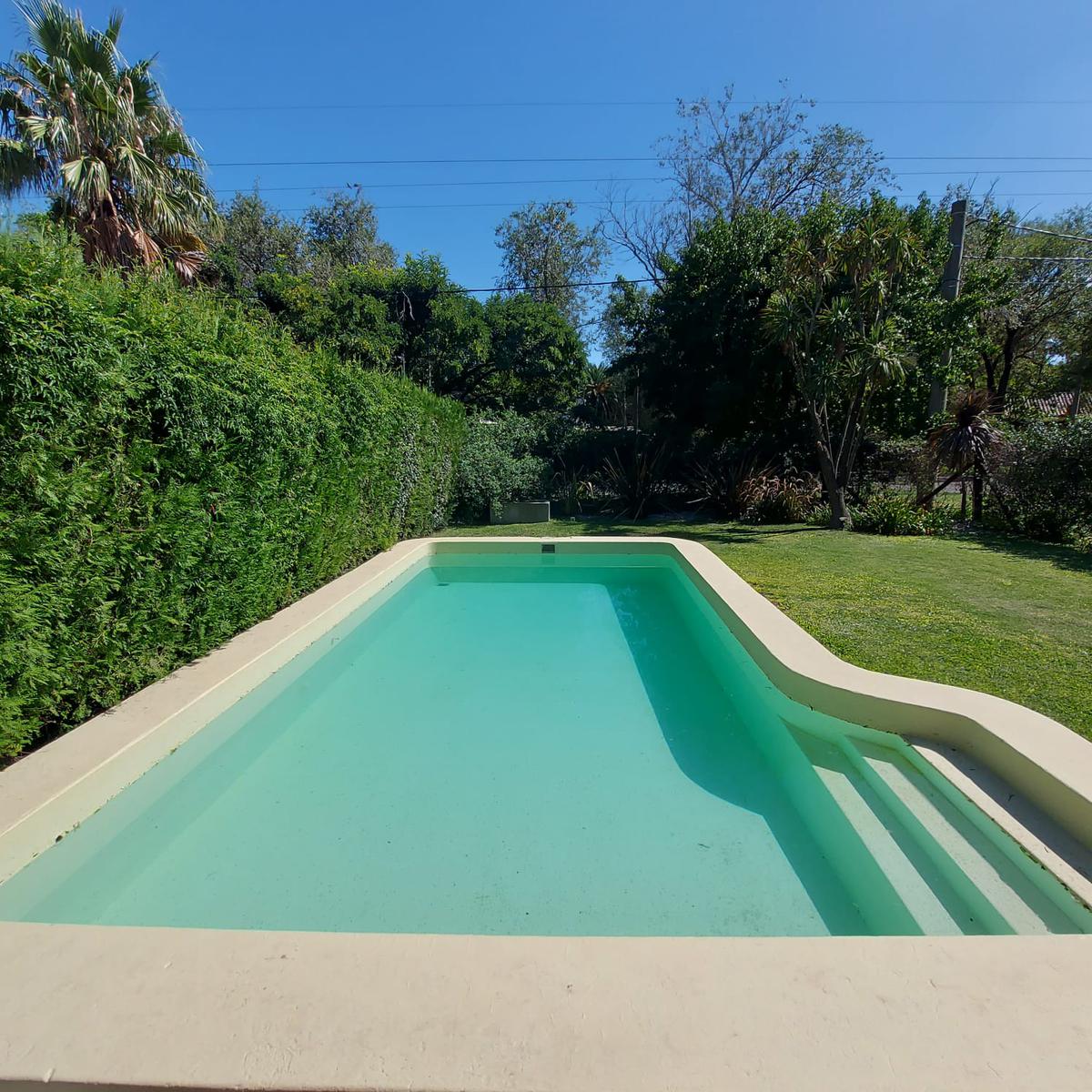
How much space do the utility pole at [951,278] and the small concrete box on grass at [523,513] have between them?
806cm

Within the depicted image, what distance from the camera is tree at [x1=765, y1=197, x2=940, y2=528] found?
9.62 metres

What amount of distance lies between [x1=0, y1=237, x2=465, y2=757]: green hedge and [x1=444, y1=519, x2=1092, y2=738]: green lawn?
15.4 feet

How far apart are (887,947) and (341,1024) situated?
1645 mm

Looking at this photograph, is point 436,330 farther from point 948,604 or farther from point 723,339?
point 948,604

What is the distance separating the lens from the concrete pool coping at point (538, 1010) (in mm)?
1474

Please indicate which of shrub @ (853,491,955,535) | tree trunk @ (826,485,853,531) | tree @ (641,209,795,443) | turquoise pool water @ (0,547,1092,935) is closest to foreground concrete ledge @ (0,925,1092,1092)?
turquoise pool water @ (0,547,1092,935)

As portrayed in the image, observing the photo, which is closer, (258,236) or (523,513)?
(523,513)

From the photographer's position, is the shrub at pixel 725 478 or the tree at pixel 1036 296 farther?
the tree at pixel 1036 296

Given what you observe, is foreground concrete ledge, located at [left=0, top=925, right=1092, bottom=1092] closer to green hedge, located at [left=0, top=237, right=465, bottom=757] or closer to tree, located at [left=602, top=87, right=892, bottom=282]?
green hedge, located at [left=0, top=237, right=465, bottom=757]

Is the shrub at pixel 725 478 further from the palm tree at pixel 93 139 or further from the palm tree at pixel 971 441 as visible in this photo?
the palm tree at pixel 93 139

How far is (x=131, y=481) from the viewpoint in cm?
352

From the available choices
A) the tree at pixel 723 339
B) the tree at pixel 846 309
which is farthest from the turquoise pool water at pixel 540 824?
the tree at pixel 723 339

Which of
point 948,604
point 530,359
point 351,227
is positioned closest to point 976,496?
point 948,604

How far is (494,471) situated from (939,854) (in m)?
11.2
